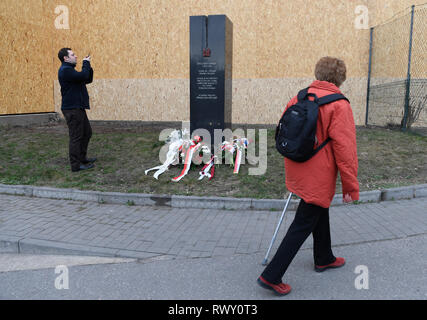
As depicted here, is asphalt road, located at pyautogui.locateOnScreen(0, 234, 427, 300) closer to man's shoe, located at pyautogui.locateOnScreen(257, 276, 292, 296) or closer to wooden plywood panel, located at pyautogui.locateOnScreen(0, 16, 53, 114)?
man's shoe, located at pyautogui.locateOnScreen(257, 276, 292, 296)

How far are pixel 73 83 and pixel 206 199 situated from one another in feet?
11.0

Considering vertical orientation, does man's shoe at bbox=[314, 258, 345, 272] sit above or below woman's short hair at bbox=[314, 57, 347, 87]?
below

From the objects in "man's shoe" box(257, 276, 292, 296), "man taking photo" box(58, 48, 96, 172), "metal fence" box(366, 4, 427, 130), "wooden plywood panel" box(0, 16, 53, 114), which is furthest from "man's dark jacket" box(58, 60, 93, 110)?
"metal fence" box(366, 4, 427, 130)

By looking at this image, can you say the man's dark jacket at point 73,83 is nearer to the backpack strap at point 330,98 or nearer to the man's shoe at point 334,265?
the backpack strap at point 330,98

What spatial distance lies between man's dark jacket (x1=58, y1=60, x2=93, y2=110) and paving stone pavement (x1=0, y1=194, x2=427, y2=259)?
6.44ft

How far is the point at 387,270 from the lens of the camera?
137 inches

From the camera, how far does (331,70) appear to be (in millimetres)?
3012

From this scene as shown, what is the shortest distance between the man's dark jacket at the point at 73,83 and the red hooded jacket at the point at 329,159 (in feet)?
15.3

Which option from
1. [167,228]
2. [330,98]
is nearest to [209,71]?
[167,228]

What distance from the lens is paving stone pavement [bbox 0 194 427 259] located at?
13.5ft

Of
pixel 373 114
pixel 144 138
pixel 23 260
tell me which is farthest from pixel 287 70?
pixel 23 260

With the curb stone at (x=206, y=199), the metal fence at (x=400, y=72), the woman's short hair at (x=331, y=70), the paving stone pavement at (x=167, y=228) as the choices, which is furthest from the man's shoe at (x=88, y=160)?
the metal fence at (x=400, y=72)

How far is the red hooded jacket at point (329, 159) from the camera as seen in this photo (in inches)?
111
